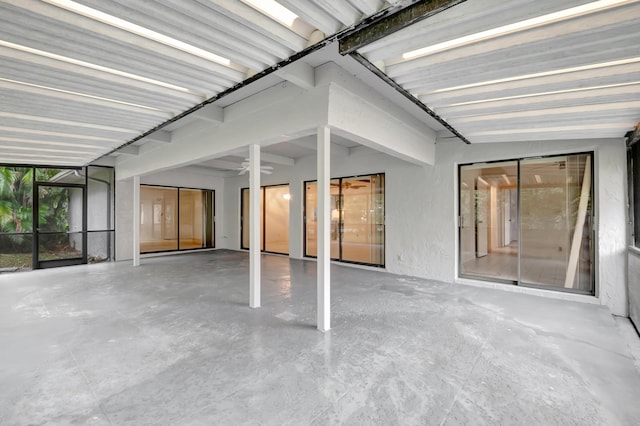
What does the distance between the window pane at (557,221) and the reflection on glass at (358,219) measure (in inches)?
112

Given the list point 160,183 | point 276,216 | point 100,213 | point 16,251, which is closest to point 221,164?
point 160,183

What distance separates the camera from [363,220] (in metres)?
7.42

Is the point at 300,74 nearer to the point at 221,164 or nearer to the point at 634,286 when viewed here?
the point at 634,286

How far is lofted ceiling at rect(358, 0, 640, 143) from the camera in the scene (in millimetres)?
1808

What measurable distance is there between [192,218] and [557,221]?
456 inches

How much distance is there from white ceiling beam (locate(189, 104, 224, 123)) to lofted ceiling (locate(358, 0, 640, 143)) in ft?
10.1

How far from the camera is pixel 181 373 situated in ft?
7.90

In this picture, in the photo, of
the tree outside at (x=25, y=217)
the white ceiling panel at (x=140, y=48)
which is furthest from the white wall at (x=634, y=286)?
the tree outside at (x=25, y=217)

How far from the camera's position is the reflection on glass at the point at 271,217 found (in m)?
10.4

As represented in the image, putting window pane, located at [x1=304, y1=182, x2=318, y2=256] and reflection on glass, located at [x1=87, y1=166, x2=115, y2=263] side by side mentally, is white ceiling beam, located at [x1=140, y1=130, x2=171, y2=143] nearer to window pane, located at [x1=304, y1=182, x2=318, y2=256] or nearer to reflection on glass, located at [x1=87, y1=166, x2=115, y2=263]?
reflection on glass, located at [x1=87, y1=166, x2=115, y2=263]

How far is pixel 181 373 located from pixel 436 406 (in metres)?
2.05

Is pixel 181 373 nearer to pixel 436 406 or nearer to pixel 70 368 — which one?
pixel 70 368

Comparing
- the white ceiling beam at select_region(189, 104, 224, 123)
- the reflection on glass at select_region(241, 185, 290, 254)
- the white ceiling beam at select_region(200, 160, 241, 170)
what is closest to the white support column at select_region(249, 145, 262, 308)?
the white ceiling beam at select_region(189, 104, 224, 123)

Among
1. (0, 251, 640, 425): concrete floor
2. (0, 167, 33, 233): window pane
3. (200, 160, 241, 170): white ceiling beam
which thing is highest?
(200, 160, 241, 170): white ceiling beam
